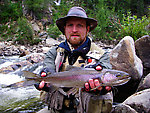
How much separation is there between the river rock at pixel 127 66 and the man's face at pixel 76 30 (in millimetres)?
2074

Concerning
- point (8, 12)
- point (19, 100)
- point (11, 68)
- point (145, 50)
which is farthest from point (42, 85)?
point (8, 12)

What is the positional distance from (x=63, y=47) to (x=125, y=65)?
240 cm

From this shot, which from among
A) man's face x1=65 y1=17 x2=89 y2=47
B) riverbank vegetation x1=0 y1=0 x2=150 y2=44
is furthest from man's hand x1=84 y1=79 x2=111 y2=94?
riverbank vegetation x1=0 y1=0 x2=150 y2=44

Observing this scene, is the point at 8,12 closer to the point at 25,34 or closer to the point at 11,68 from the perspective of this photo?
the point at 25,34

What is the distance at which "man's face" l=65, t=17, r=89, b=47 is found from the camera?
2.84 metres

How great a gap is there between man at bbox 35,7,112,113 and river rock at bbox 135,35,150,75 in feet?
10.2

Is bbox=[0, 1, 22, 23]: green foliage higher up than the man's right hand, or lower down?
higher up

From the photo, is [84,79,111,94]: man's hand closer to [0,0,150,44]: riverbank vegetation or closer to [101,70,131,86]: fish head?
[101,70,131,86]: fish head

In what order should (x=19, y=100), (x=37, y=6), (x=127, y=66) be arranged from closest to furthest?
(x=127, y=66)
(x=19, y=100)
(x=37, y=6)

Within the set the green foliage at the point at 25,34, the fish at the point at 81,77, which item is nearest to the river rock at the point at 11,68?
the fish at the point at 81,77

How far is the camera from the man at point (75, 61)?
7.91 ft

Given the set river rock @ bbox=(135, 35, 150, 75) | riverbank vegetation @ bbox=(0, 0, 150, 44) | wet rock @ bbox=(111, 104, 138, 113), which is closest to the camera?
wet rock @ bbox=(111, 104, 138, 113)

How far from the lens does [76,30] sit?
2.80 meters

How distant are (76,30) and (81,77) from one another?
1.04 m
